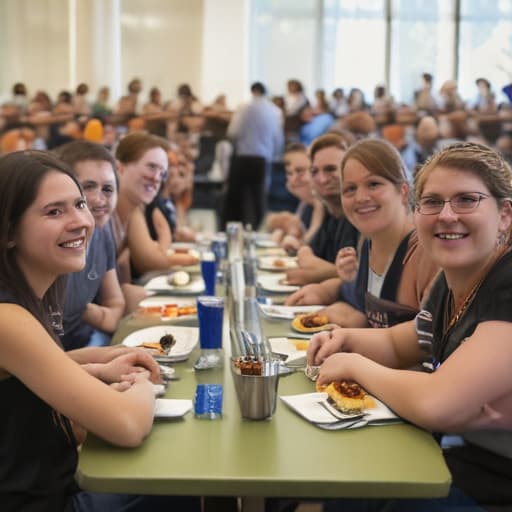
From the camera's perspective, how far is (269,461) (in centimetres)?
114

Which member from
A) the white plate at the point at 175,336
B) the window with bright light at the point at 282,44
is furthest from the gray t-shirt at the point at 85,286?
the window with bright light at the point at 282,44

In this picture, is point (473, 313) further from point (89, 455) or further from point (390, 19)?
point (390, 19)

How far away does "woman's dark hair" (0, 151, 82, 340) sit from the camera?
1365mm

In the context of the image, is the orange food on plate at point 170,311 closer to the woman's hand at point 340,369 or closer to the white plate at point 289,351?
the white plate at point 289,351

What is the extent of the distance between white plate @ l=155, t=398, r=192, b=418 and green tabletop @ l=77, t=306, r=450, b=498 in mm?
13

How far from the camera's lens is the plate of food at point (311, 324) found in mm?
1969

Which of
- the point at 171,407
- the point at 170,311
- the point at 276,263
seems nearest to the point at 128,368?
the point at 171,407

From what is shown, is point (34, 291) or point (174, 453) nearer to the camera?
point (174, 453)

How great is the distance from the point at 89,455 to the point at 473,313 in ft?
2.35

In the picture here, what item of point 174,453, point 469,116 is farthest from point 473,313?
point 469,116

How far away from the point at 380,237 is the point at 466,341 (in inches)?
36.3

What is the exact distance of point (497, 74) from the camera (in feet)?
25.6

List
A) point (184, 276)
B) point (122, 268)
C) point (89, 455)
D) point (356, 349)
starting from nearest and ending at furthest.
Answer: point (89, 455) < point (356, 349) < point (184, 276) < point (122, 268)

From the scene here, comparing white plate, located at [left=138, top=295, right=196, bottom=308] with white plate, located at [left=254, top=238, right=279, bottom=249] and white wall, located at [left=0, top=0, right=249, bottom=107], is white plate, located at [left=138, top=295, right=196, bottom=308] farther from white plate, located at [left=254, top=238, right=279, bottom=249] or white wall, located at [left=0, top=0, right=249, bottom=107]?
white wall, located at [left=0, top=0, right=249, bottom=107]
